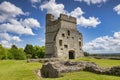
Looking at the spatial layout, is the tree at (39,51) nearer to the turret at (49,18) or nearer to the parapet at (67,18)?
the turret at (49,18)

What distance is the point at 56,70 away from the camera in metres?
21.1

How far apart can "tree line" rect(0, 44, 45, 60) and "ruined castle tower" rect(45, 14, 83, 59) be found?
2725cm

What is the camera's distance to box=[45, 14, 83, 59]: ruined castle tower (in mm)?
40438

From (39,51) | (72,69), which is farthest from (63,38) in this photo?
(39,51)

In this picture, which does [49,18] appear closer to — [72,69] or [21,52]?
[72,69]

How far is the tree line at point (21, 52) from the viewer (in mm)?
68500

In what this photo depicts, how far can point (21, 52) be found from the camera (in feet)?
238

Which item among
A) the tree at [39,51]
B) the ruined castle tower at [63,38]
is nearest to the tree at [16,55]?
the tree at [39,51]

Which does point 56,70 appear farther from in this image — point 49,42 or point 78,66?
point 49,42

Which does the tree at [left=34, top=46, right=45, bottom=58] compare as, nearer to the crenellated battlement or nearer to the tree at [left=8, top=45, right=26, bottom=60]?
the tree at [left=8, top=45, right=26, bottom=60]

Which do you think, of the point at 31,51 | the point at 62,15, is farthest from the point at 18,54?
the point at 62,15

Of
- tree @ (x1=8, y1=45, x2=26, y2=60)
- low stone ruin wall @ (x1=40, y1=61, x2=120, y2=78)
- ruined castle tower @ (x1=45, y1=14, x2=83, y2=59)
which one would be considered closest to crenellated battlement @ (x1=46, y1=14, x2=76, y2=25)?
ruined castle tower @ (x1=45, y1=14, x2=83, y2=59)

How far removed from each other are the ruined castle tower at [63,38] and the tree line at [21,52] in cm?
2725

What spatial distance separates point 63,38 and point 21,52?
3532cm
